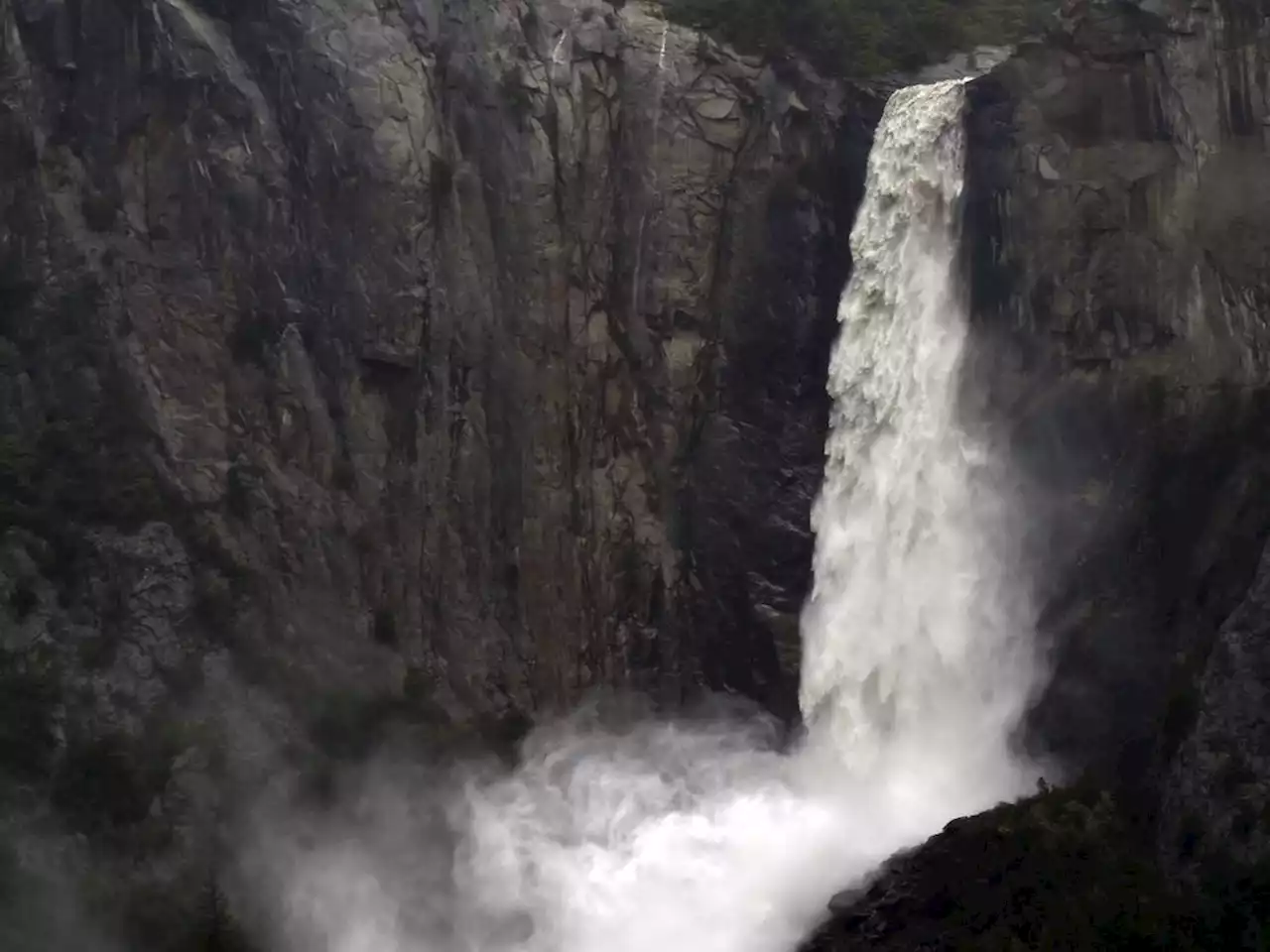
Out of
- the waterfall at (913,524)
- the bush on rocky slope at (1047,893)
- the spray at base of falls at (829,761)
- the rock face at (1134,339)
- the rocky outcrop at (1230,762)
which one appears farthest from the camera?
the waterfall at (913,524)

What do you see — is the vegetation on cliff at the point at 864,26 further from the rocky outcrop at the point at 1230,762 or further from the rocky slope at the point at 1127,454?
the rocky outcrop at the point at 1230,762

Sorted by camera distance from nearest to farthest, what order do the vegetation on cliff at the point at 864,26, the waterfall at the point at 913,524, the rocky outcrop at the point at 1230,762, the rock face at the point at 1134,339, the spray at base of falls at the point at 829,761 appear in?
the rocky outcrop at the point at 1230,762 < the rock face at the point at 1134,339 < the spray at base of falls at the point at 829,761 < the waterfall at the point at 913,524 < the vegetation on cliff at the point at 864,26

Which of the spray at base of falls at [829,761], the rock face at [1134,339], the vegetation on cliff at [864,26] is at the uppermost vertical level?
the vegetation on cliff at [864,26]

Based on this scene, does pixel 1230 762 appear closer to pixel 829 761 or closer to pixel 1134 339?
pixel 1134 339

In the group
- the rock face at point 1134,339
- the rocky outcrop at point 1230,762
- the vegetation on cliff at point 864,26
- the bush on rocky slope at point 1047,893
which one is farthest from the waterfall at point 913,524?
the rocky outcrop at point 1230,762

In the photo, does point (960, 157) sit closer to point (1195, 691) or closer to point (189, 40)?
point (1195, 691)

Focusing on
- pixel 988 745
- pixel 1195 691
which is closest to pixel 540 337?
pixel 988 745
